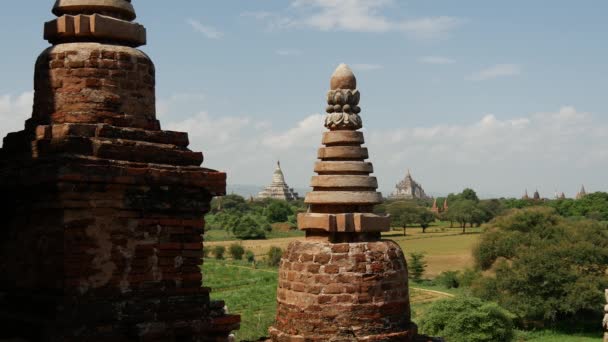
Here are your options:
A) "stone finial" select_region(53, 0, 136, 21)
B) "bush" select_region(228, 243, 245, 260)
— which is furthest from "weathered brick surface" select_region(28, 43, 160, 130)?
"bush" select_region(228, 243, 245, 260)

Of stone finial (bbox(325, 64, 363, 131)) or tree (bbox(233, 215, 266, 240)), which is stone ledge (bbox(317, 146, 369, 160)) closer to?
stone finial (bbox(325, 64, 363, 131))

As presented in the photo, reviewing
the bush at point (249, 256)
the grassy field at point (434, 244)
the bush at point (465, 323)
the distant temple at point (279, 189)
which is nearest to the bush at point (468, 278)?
the grassy field at point (434, 244)

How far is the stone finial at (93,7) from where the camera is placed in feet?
20.4

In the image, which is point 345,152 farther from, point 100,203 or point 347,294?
point 100,203

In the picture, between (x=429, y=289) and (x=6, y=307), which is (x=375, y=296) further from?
(x=429, y=289)

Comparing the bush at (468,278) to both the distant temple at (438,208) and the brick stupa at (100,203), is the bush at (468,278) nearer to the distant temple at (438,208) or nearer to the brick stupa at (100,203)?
the brick stupa at (100,203)

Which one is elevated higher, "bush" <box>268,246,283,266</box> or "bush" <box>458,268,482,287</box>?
"bush" <box>268,246,283,266</box>

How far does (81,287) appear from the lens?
17.8 feet

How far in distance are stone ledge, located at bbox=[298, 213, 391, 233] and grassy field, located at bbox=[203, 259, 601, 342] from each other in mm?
20388

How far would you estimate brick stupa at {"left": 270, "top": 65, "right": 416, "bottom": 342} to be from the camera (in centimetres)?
890

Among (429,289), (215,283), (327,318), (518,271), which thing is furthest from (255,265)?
(327,318)

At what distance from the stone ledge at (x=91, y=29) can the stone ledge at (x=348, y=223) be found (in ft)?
12.9

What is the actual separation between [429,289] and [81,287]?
47.6 metres

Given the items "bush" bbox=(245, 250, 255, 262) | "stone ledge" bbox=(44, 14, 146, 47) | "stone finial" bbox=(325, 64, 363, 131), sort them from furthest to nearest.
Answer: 1. "bush" bbox=(245, 250, 255, 262)
2. "stone finial" bbox=(325, 64, 363, 131)
3. "stone ledge" bbox=(44, 14, 146, 47)
